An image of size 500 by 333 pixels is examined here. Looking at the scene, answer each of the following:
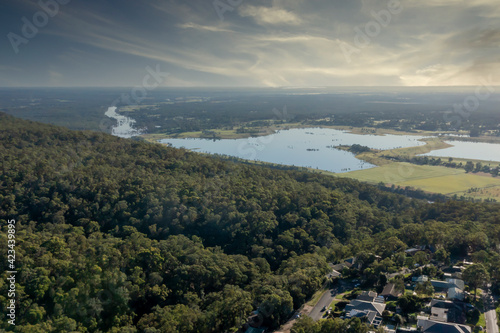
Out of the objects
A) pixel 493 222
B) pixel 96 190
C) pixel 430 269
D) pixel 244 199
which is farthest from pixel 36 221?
pixel 493 222

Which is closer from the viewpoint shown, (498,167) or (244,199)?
(244,199)

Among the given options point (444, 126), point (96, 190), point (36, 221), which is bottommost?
point (36, 221)

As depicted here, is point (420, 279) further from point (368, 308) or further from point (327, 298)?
point (327, 298)

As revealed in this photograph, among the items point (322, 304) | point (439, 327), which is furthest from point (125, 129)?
point (439, 327)

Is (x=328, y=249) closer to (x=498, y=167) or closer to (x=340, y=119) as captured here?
(x=498, y=167)

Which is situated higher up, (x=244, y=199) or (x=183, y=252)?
(x=244, y=199)

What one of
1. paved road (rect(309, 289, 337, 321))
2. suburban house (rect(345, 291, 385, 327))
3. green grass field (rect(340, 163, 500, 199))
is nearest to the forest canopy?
paved road (rect(309, 289, 337, 321))

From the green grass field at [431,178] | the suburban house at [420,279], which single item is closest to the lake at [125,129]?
the green grass field at [431,178]
